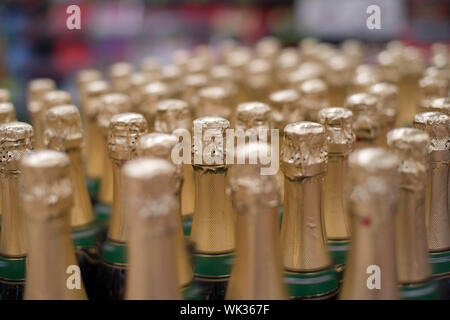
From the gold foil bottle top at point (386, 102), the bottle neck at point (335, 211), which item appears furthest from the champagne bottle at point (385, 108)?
the bottle neck at point (335, 211)

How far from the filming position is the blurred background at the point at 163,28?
207 centimetres

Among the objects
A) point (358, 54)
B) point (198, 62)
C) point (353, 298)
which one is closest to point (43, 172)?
point (353, 298)

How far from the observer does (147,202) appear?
1.32ft

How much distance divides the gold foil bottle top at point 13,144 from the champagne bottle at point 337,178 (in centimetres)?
35

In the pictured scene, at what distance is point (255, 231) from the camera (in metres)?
0.47

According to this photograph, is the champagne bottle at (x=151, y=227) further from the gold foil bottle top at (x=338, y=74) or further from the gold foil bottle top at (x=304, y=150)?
the gold foil bottle top at (x=338, y=74)

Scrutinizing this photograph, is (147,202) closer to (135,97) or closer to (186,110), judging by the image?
(186,110)

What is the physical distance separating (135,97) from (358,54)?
2.50 feet

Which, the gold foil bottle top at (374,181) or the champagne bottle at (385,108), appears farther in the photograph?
the champagne bottle at (385,108)

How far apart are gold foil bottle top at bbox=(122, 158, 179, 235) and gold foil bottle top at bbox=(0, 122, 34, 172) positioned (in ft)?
0.74

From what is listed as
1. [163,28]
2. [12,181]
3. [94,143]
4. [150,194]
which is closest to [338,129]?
[150,194]

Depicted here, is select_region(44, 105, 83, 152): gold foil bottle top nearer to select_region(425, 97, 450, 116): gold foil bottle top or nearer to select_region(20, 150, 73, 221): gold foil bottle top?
select_region(20, 150, 73, 221): gold foil bottle top

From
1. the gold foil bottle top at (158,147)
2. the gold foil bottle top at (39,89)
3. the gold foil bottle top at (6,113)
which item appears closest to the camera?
the gold foil bottle top at (158,147)

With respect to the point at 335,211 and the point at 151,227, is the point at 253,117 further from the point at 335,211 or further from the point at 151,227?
the point at 151,227
